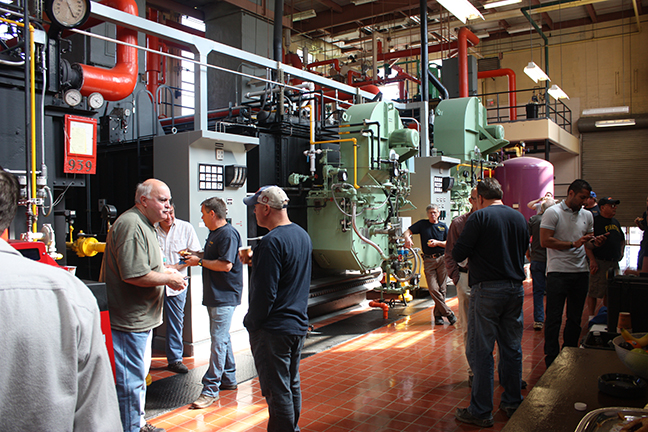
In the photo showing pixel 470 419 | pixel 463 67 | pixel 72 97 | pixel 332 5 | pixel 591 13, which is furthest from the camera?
pixel 591 13

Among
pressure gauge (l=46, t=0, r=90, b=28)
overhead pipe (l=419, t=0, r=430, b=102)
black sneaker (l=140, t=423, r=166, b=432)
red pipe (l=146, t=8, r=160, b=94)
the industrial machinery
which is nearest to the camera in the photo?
black sneaker (l=140, t=423, r=166, b=432)

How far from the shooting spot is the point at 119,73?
19.5 ft

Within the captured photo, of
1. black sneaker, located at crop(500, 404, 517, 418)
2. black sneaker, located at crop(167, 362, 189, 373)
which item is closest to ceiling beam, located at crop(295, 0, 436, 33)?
black sneaker, located at crop(167, 362, 189, 373)

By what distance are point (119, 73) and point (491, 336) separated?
5074mm

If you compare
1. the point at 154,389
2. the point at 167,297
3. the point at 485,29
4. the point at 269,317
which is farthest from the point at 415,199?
the point at 485,29

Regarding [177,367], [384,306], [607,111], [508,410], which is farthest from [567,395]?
[607,111]

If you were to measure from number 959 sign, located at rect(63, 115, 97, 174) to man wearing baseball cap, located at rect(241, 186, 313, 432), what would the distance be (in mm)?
2482

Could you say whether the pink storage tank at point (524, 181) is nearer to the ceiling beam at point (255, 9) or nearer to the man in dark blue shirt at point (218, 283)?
the ceiling beam at point (255, 9)

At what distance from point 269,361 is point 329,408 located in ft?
4.79

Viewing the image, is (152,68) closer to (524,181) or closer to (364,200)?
(364,200)

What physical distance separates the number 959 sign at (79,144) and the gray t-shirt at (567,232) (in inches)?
162

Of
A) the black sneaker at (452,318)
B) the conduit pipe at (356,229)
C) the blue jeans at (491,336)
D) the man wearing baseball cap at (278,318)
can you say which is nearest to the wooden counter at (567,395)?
the blue jeans at (491,336)

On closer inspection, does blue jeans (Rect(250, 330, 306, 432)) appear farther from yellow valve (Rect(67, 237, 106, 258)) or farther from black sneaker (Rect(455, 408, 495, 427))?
yellow valve (Rect(67, 237, 106, 258))

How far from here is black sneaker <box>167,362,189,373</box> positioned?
4789 millimetres
